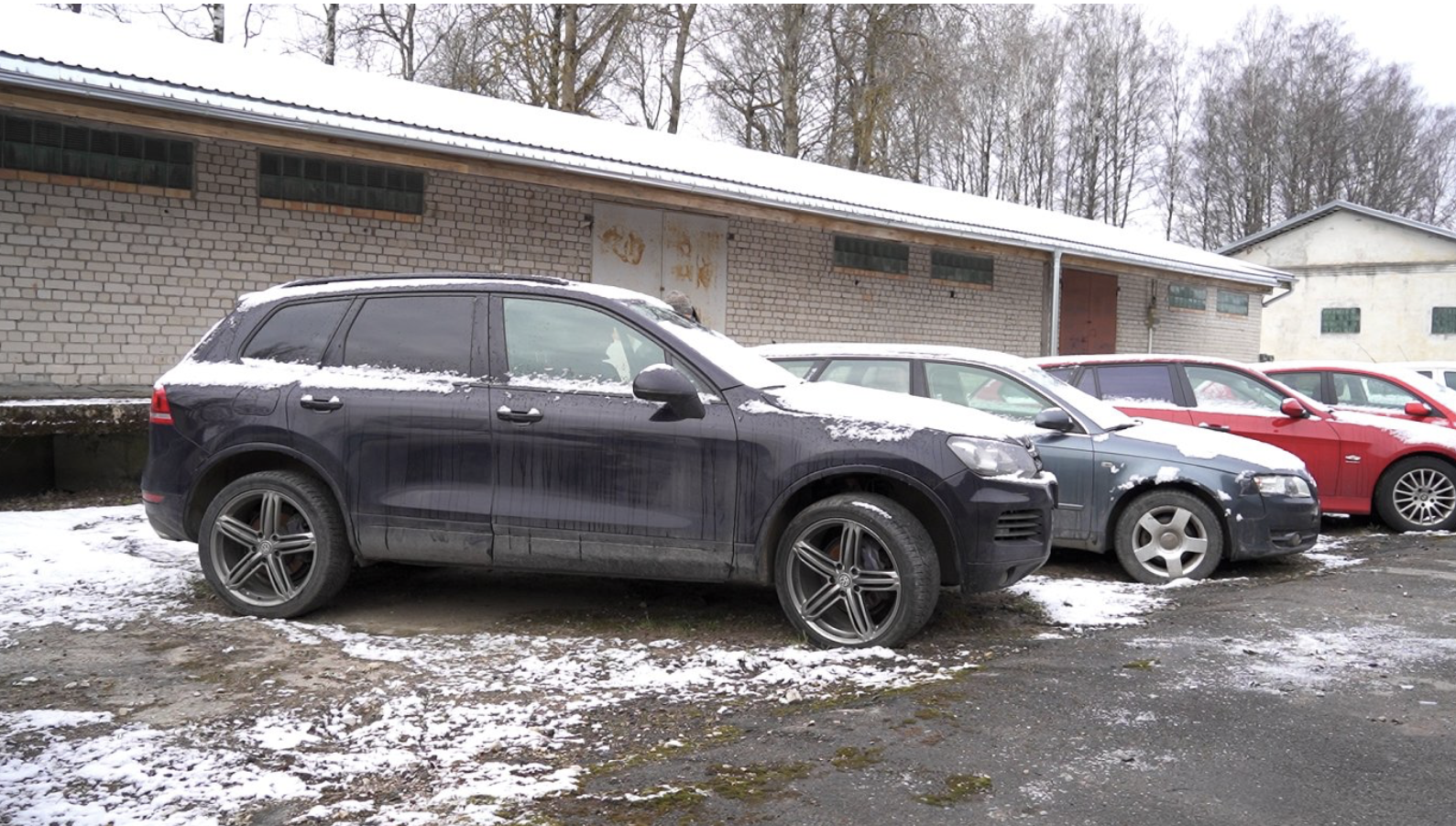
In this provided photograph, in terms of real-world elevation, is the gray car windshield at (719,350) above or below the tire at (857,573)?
above

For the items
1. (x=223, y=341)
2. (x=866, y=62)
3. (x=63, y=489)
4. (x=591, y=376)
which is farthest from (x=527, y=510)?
(x=866, y=62)

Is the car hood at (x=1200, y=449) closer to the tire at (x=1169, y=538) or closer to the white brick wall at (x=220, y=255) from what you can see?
the tire at (x=1169, y=538)

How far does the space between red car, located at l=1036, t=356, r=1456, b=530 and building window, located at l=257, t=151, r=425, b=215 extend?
22.5 ft

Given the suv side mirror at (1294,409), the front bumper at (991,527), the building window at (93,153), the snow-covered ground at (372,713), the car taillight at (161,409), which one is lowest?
the snow-covered ground at (372,713)

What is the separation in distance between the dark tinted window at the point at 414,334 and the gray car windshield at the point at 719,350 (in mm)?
861

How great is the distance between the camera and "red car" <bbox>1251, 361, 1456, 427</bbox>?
32.8ft

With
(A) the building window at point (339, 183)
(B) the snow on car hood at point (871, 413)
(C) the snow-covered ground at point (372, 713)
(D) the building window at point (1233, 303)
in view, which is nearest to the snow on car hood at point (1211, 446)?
(C) the snow-covered ground at point (372, 713)

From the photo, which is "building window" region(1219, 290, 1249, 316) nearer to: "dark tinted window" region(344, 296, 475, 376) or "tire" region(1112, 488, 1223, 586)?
"tire" region(1112, 488, 1223, 586)

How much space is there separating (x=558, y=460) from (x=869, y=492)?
146 cm

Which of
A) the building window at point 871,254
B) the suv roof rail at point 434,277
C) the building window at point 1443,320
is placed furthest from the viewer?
the building window at point 1443,320

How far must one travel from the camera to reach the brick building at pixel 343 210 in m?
9.37

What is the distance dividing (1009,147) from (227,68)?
3730 centimetres

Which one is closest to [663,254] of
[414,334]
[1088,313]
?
[414,334]

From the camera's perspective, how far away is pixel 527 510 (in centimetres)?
526
